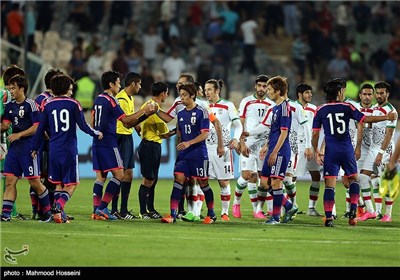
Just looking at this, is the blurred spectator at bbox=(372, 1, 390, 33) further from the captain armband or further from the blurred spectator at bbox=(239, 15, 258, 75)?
the captain armband

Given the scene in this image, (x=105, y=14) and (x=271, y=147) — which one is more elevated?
(x=105, y=14)

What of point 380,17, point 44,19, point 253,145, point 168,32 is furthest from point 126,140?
point 380,17

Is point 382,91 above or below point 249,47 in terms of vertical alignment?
below

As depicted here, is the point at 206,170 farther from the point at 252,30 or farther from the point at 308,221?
the point at 252,30

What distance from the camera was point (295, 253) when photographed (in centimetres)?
1251

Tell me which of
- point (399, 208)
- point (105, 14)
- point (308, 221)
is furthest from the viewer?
point (105, 14)

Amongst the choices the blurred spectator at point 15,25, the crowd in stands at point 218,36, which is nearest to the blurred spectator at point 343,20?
the crowd in stands at point 218,36

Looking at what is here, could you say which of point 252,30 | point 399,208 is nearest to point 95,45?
point 252,30


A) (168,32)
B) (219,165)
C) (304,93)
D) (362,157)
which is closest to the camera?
(219,165)

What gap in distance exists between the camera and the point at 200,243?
43.4 feet

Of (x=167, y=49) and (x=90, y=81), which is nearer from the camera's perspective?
(x=90, y=81)

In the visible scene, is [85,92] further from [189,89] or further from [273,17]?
[189,89]

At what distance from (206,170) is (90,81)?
14363 mm

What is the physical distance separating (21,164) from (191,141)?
2509 mm
